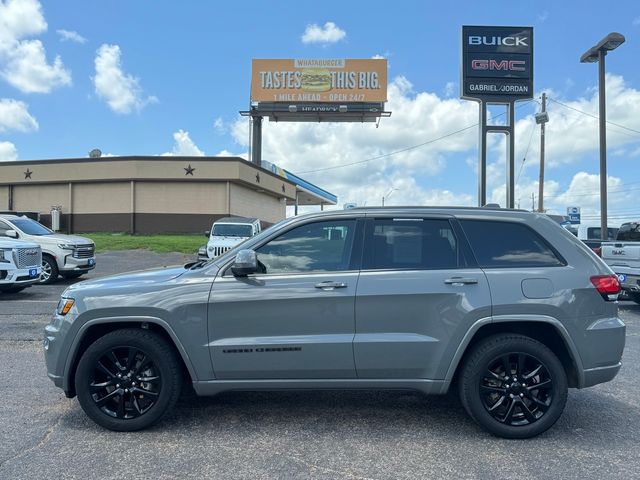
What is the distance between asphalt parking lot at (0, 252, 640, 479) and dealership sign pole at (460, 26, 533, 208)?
1516cm

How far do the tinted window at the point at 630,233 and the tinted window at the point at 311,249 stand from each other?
954cm

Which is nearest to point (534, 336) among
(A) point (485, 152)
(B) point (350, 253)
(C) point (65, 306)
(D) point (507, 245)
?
(D) point (507, 245)

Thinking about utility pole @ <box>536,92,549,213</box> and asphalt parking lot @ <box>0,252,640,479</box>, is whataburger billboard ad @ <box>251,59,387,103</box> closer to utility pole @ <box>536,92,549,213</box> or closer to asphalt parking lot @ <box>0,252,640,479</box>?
utility pole @ <box>536,92,549,213</box>

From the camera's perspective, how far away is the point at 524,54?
19266 millimetres

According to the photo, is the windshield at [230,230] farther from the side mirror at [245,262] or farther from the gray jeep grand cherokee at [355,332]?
the side mirror at [245,262]

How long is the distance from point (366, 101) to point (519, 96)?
2117 cm

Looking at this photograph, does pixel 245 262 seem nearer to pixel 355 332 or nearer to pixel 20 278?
pixel 355 332

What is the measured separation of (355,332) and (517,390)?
1369mm

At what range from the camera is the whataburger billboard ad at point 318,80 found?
39406mm

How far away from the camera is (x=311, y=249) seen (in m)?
4.26

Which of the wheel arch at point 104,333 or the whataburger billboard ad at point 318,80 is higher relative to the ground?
the whataburger billboard ad at point 318,80

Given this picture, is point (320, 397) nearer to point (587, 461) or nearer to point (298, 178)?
point (587, 461)

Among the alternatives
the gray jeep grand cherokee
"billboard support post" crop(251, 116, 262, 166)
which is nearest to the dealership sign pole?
the gray jeep grand cherokee

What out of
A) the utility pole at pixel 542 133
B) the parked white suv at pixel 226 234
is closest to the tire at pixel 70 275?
the parked white suv at pixel 226 234
